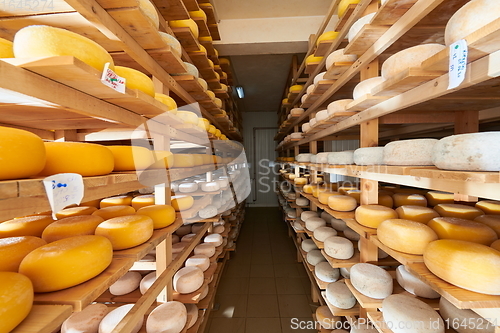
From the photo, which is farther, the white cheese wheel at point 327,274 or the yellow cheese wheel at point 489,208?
the white cheese wheel at point 327,274

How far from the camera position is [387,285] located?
4.49ft

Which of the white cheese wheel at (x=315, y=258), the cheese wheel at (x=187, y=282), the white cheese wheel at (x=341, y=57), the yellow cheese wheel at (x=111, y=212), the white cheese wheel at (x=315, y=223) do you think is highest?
the white cheese wheel at (x=341, y=57)

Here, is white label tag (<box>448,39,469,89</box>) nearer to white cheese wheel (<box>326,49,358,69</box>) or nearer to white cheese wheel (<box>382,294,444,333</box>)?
white cheese wheel (<box>382,294,444,333</box>)

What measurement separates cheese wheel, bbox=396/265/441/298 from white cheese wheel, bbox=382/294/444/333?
109mm

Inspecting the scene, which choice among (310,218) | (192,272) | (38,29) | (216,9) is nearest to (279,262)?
(310,218)

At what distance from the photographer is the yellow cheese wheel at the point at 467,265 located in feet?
2.60

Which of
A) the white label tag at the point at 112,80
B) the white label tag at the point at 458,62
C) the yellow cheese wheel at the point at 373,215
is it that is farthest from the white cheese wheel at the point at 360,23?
the white label tag at the point at 112,80

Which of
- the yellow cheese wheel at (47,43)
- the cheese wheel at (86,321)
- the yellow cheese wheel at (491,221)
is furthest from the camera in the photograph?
the cheese wheel at (86,321)

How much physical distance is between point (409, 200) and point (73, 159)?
6.68 ft

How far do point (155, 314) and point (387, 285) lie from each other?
1439 millimetres

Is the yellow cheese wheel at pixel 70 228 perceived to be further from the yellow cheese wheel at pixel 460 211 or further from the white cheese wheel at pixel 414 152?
the yellow cheese wheel at pixel 460 211

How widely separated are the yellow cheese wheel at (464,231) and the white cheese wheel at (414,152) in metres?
0.33

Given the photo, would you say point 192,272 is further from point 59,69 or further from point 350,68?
point 350,68

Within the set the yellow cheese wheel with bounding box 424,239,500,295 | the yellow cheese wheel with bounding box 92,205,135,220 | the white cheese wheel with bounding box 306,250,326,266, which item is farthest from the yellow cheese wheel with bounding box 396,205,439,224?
the yellow cheese wheel with bounding box 92,205,135,220
